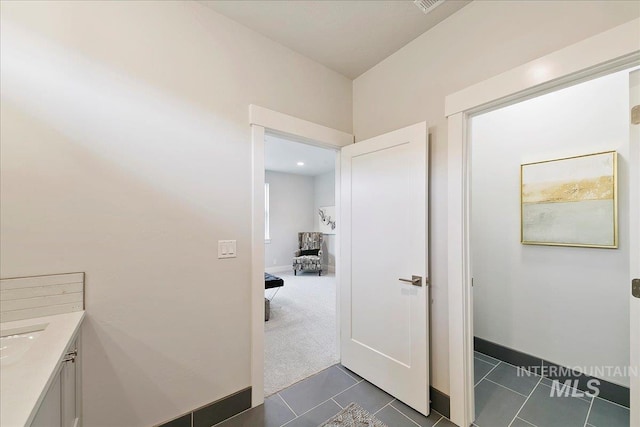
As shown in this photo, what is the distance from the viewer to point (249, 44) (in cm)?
189

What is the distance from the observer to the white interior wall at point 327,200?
6.95 m

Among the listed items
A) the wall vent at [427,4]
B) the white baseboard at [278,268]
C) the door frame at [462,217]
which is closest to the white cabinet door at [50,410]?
the door frame at [462,217]

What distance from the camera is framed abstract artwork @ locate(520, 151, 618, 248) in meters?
Result: 1.90

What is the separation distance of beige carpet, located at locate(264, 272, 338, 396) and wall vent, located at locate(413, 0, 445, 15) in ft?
9.73

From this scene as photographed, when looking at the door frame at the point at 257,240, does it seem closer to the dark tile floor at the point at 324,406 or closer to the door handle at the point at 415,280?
the dark tile floor at the point at 324,406

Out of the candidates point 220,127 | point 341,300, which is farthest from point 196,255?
point 341,300

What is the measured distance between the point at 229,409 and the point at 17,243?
1.57 metres

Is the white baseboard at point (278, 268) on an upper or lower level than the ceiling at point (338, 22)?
lower

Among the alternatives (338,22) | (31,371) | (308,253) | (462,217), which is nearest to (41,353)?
(31,371)

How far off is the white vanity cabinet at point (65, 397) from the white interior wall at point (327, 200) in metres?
5.84

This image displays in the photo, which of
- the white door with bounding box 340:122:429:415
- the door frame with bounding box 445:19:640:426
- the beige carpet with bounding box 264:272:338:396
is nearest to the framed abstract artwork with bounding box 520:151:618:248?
the door frame with bounding box 445:19:640:426

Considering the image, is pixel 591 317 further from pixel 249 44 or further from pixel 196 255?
pixel 249 44

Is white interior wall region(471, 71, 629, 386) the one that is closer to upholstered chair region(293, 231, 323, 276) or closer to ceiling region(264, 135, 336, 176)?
ceiling region(264, 135, 336, 176)

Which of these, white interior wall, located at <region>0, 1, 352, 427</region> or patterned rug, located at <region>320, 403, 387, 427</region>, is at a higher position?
white interior wall, located at <region>0, 1, 352, 427</region>
